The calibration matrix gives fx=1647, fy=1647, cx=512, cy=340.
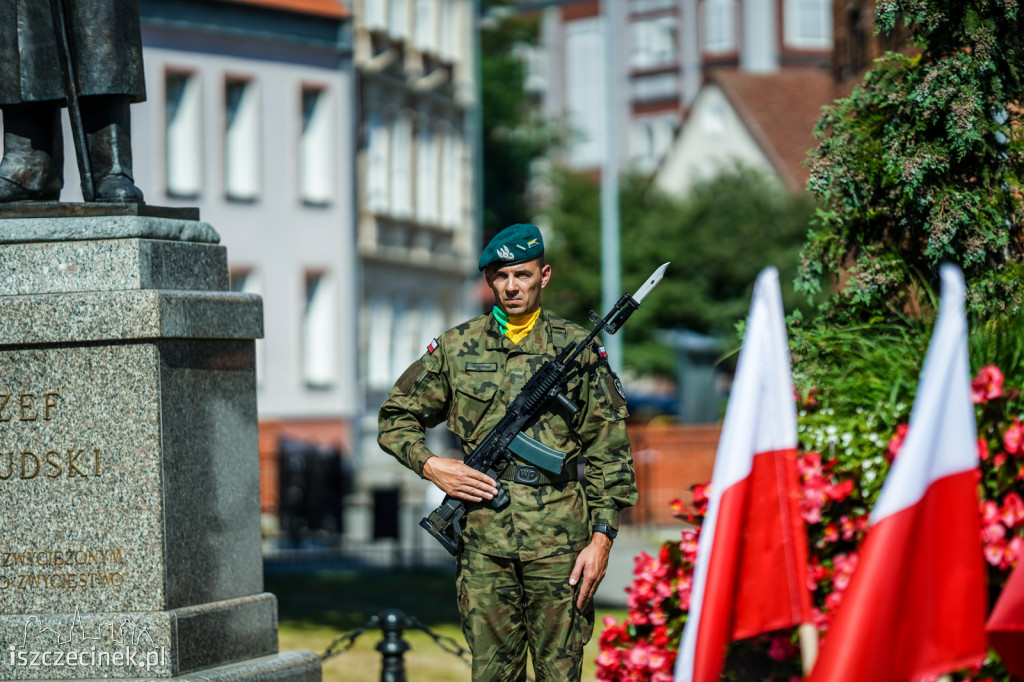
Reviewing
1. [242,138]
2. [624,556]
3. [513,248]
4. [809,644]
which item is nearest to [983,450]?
A: [513,248]

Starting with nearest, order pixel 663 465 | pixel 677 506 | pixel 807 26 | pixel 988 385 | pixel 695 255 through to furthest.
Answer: pixel 988 385 < pixel 677 506 < pixel 663 465 < pixel 695 255 < pixel 807 26

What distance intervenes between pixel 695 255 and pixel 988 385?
35.3 meters

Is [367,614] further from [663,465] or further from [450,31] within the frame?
[450,31]

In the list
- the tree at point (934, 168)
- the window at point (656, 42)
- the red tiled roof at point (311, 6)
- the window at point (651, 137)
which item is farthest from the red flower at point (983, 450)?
the window at point (656, 42)

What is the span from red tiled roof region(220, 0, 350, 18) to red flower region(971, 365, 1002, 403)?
28.1 m

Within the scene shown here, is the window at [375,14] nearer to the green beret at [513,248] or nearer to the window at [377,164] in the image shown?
the window at [377,164]

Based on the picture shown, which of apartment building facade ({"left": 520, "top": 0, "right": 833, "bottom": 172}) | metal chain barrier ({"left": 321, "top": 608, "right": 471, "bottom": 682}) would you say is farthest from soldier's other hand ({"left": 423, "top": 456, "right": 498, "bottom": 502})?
apartment building facade ({"left": 520, "top": 0, "right": 833, "bottom": 172})

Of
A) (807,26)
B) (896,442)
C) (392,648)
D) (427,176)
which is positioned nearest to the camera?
(896,442)

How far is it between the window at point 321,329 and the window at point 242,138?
2.43 m

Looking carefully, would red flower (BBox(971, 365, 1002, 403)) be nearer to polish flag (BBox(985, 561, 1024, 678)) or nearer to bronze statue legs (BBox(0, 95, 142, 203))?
polish flag (BBox(985, 561, 1024, 678))

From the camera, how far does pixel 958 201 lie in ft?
25.5

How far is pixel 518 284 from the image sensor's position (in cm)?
611

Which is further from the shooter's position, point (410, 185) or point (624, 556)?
point (410, 185)

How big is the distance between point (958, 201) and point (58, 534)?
14.3 feet
